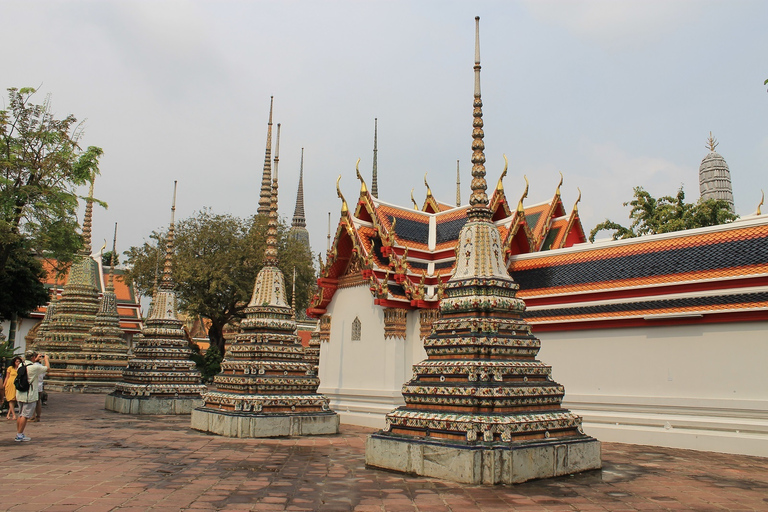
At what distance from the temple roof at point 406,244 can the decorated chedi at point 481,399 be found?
619 cm

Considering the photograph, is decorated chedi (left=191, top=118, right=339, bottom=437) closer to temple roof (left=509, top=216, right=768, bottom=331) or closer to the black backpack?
the black backpack

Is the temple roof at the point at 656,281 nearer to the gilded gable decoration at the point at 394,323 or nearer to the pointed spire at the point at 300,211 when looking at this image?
the gilded gable decoration at the point at 394,323

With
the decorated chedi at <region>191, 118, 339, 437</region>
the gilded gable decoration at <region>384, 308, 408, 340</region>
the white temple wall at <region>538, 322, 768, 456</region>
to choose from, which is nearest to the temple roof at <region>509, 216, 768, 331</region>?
the white temple wall at <region>538, 322, 768, 456</region>

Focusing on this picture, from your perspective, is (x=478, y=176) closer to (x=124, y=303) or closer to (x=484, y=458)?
(x=484, y=458)

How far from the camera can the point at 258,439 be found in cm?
1130

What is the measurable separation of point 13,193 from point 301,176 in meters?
69.5

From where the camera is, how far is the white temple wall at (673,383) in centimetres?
1091

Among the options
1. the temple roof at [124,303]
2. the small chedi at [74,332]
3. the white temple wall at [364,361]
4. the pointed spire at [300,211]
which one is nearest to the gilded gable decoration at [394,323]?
the white temple wall at [364,361]

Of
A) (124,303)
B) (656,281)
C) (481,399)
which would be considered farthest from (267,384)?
(124,303)

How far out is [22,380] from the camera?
1077cm

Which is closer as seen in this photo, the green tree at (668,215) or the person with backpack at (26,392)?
the person with backpack at (26,392)

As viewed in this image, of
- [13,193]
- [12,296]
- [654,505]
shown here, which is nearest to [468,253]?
[654,505]

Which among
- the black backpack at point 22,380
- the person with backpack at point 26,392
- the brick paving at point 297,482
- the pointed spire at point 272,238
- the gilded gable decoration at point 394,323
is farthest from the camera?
the gilded gable decoration at point 394,323

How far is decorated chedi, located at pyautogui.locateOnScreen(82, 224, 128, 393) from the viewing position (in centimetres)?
2536
